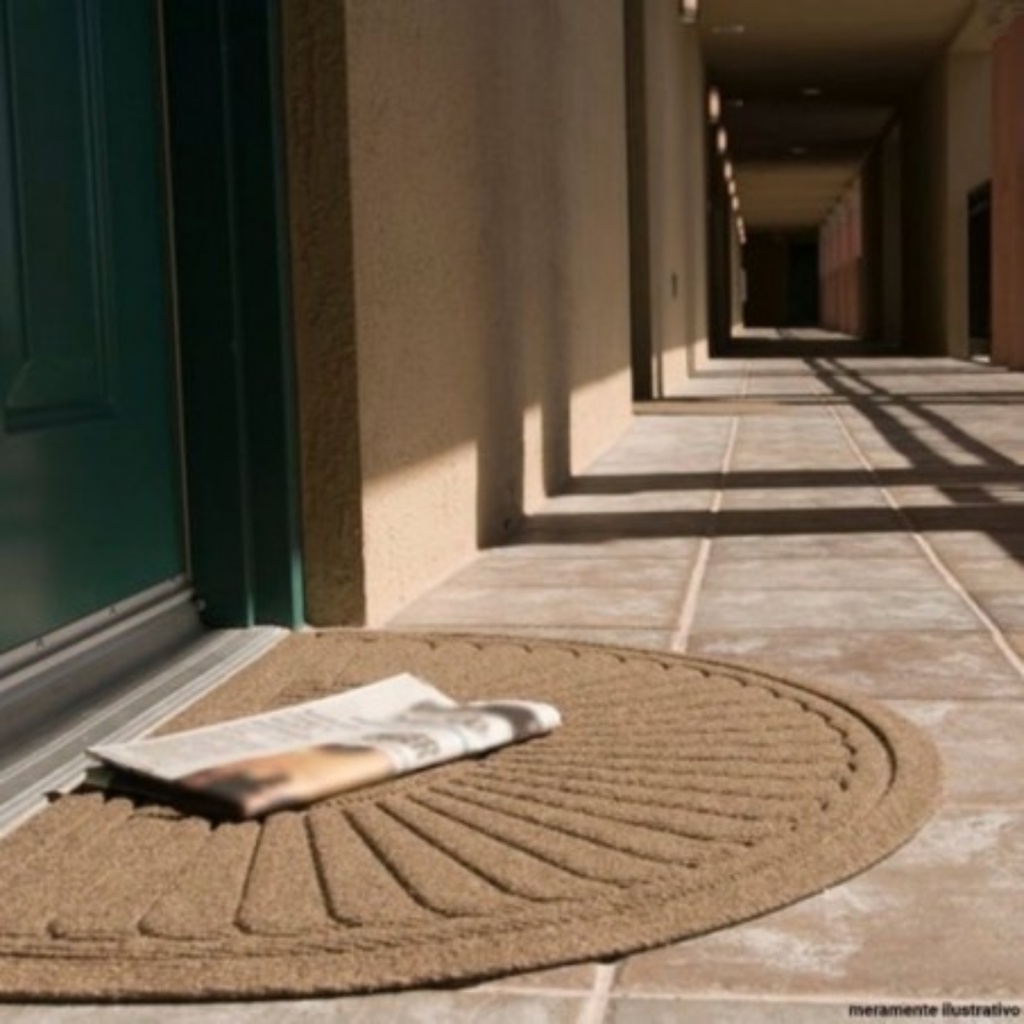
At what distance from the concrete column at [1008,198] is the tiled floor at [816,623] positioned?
6.28 meters

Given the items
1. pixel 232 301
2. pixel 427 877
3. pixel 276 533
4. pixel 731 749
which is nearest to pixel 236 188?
pixel 232 301

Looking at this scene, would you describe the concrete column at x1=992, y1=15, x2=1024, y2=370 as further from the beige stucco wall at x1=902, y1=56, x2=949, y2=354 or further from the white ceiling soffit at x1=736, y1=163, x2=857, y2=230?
the white ceiling soffit at x1=736, y1=163, x2=857, y2=230

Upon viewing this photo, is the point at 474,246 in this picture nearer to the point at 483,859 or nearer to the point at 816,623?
the point at 816,623

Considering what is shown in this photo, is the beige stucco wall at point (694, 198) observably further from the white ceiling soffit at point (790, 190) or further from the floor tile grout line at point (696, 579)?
the white ceiling soffit at point (790, 190)

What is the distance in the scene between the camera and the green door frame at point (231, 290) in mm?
2789

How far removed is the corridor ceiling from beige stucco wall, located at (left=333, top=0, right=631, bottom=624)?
31.4 ft

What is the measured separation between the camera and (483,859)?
5.41ft

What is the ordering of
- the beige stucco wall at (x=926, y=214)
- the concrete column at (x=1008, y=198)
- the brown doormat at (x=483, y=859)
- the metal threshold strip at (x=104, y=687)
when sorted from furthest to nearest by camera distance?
1. the beige stucco wall at (x=926, y=214)
2. the concrete column at (x=1008, y=198)
3. the metal threshold strip at (x=104, y=687)
4. the brown doormat at (x=483, y=859)

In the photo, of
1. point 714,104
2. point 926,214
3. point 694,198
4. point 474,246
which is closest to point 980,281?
point 926,214

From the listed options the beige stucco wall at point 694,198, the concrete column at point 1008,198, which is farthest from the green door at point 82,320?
the concrete column at point 1008,198

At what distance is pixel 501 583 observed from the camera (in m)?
3.46

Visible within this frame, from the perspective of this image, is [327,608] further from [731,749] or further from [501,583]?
[731,749]

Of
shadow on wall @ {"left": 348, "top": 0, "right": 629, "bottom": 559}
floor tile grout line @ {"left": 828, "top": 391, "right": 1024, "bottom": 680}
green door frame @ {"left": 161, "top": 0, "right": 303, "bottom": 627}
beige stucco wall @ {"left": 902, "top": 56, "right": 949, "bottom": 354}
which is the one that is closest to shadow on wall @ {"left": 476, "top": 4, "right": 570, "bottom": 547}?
shadow on wall @ {"left": 348, "top": 0, "right": 629, "bottom": 559}

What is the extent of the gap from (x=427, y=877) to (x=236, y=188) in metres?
1.50
